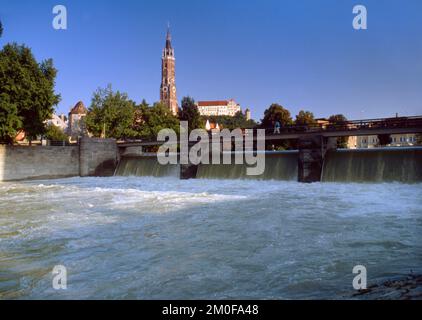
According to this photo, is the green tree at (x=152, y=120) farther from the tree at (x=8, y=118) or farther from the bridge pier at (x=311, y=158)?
the bridge pier at (x=311, y=158)

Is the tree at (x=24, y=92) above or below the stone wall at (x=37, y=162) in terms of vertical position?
above

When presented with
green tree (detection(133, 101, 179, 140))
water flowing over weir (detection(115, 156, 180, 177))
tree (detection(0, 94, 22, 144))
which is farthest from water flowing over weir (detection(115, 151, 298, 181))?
green tree (detection(133, 101, 179, 140))

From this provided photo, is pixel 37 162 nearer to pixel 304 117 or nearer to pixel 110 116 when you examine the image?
pixel 110 116

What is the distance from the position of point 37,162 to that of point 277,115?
38.1 metres

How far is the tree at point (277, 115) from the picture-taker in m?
59.3

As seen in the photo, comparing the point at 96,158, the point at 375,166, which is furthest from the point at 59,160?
the point at 375,166

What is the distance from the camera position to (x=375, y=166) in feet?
89.8

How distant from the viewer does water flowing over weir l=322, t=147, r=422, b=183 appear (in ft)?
84.6

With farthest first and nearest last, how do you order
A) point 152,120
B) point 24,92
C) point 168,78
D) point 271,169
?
point 168,78, point 152,120, point 24,92, point 271,169

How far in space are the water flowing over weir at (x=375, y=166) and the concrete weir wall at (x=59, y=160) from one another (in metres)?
31.2

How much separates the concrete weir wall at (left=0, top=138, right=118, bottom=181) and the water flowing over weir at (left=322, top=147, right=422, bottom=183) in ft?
102

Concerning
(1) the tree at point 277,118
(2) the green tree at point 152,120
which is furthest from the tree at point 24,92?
(1) the tree at point 277,118

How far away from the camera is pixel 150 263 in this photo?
934 cm
